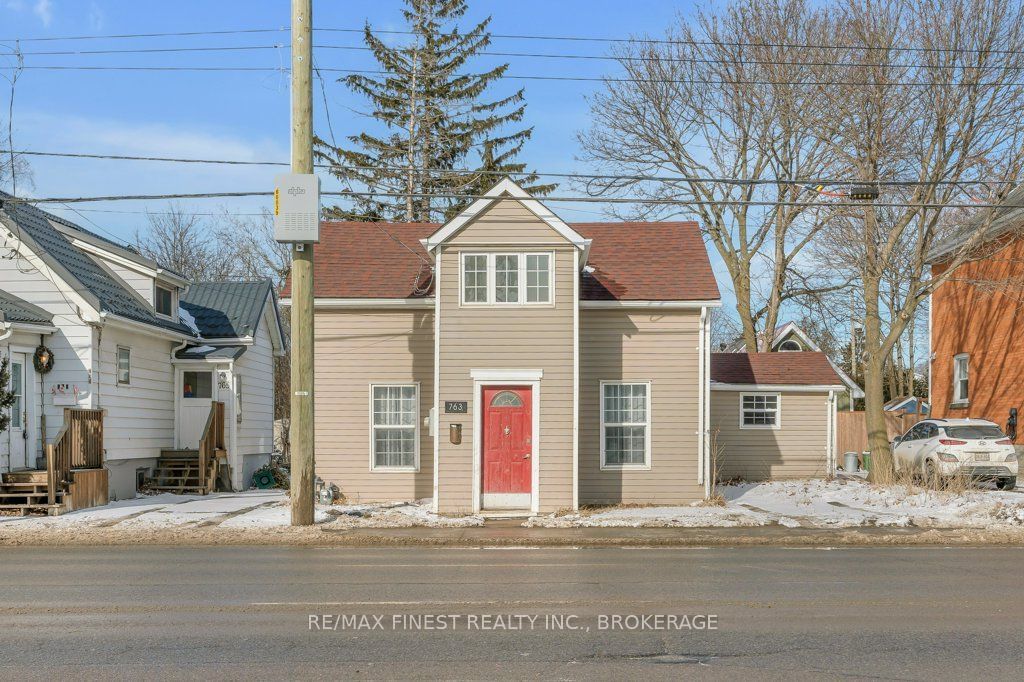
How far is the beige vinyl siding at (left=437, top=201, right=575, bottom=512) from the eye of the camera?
786 inches

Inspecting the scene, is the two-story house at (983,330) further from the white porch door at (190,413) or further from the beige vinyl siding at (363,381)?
the white porch door at (190,413)

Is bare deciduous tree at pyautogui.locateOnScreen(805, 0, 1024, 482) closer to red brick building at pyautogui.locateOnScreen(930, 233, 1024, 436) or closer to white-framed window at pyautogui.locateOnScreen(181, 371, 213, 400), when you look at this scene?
→ red brick building at pyautogui.locateOnScreen(930, 233, 1024, 436)

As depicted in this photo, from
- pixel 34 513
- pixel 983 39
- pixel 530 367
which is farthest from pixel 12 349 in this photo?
pixel 983 39

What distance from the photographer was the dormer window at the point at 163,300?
27062mm

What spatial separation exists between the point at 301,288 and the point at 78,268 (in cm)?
969

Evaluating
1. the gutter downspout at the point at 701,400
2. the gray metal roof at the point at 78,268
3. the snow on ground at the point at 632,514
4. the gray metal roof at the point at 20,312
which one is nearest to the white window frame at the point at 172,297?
the gray metal roof at the point at 78,268

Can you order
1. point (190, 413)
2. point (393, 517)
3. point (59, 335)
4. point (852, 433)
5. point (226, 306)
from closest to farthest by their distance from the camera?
1. point (393, 517)
2. point (59, 335)
3. point (190, 413)
4. point (226, 306)
5. point (852, 433)

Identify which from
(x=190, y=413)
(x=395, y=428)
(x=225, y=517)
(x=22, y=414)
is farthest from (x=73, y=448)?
(x=190, y=413)

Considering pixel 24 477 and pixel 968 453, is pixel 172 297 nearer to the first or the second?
pixel 24 477

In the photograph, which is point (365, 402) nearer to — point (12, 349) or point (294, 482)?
point (294, 482)

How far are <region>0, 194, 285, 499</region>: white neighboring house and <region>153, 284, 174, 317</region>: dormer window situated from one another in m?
A: 0.03

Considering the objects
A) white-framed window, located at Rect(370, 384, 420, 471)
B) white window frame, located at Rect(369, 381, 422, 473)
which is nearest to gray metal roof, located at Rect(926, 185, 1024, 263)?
white window frame, located at Rect(369, 381, 422, 473)

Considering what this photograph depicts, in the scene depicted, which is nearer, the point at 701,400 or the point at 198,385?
the point at 701,400

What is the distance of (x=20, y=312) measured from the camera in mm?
21672
